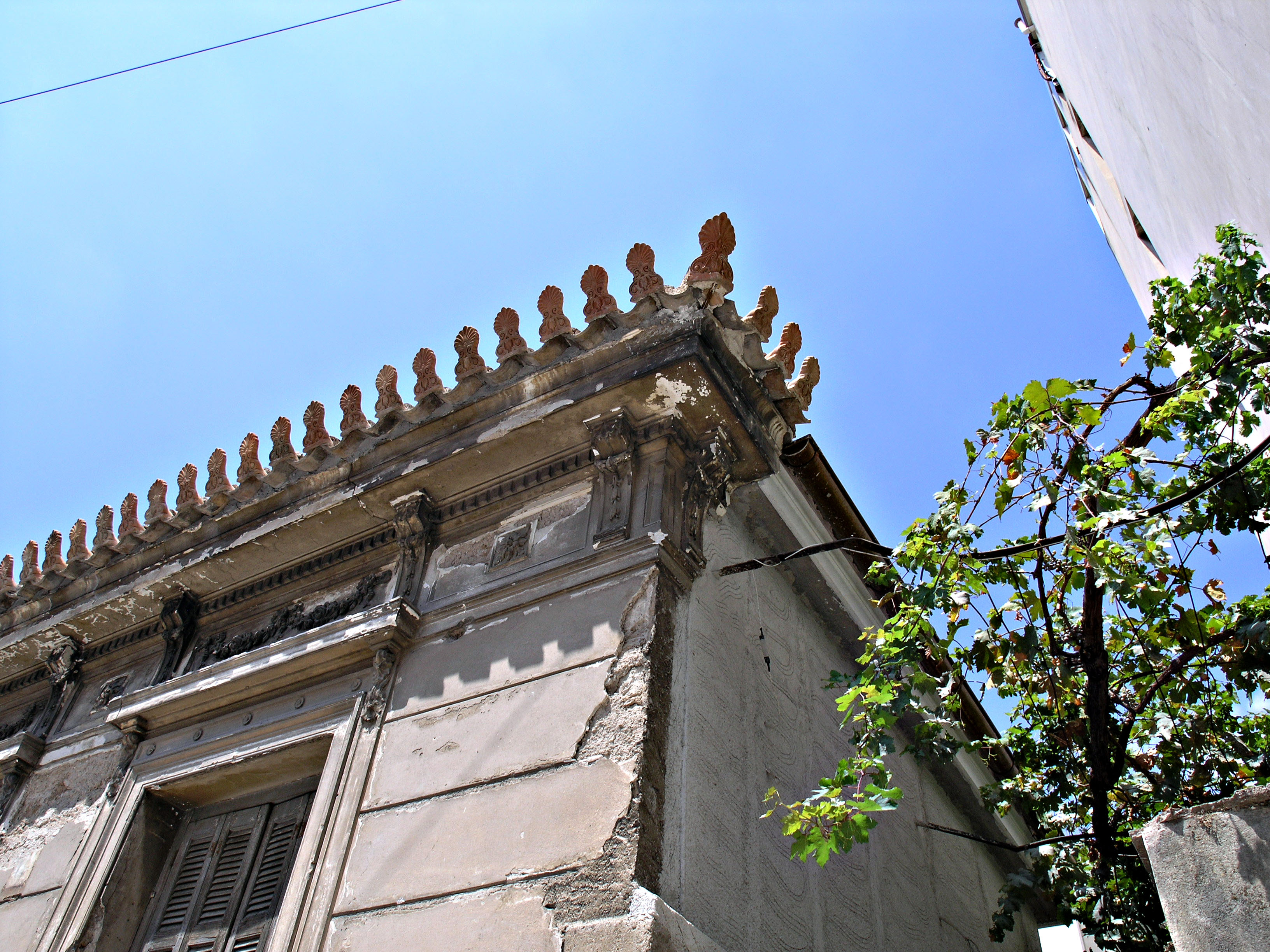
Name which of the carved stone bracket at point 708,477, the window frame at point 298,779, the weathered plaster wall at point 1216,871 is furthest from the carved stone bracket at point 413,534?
the weathered plaster wall at point 1216,871

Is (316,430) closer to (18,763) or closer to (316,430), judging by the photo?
(316,430)

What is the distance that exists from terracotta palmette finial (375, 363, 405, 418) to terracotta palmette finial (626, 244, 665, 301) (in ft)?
5.02

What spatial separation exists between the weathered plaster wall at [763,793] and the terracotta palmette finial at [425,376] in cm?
172

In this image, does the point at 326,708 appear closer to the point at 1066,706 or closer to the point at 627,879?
the point at 627,879

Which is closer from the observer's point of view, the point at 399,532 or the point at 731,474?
the point at 731,474

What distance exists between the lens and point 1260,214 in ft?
11.7

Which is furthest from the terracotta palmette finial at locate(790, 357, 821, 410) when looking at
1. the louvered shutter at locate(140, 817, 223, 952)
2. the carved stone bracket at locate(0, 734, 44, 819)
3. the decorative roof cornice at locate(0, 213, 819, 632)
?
the carved stone bracket at locate(0, 734, 44, 819)

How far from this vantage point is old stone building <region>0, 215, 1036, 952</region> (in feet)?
11.2

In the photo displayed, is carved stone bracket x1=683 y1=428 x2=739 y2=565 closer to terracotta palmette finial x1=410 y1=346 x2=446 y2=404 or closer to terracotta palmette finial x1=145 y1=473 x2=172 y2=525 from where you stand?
terracotta palmette finial x1=410 y1=346 x2=446 y2=404

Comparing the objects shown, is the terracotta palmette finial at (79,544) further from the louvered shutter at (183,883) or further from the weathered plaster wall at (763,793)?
the weathered plaster wall at (763,793)

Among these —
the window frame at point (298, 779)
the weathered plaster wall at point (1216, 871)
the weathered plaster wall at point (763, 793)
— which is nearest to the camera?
the weathered plaster wall at point (1216, 871)

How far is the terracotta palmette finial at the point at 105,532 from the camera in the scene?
5.87 meters

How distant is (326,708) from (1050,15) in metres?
8.02

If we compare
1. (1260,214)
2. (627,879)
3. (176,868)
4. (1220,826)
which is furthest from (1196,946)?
(176,868)
